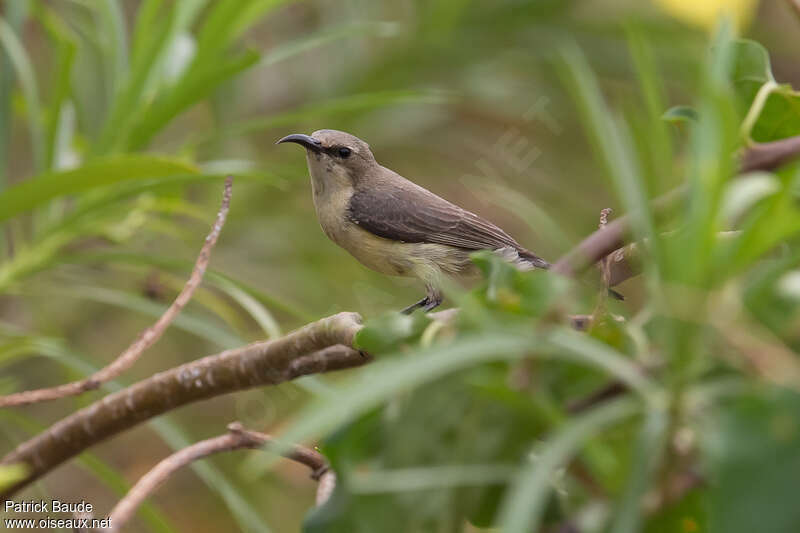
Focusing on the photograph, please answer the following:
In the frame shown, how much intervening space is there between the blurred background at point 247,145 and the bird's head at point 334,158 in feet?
0.42

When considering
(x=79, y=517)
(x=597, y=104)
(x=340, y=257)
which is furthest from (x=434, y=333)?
(x=340, y=257)

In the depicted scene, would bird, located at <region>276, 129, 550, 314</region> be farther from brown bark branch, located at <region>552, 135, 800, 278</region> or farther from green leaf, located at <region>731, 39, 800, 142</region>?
brown bark branch, located at <region>552, 135, 800, 278</region>

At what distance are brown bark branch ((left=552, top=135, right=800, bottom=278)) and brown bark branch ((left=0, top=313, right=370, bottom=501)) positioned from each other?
21.3 inches

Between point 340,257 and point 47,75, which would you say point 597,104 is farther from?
point 47,75

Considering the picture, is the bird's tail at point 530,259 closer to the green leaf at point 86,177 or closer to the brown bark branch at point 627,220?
the green leaf at point 86,177

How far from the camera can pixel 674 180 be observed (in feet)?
3.24

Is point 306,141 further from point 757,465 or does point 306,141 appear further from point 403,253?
point 757,465

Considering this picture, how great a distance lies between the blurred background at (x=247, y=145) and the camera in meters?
2.37

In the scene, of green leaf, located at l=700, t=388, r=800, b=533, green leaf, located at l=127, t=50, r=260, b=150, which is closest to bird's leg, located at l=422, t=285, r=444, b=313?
green leaf, located at l=127, t=50, r=260, b=150

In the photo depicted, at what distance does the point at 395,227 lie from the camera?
9.32 ft

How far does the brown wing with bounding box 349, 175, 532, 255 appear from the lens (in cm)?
283

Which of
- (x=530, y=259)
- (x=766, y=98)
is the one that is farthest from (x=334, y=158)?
(x=766, y=98)

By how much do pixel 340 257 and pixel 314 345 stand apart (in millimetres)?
2368

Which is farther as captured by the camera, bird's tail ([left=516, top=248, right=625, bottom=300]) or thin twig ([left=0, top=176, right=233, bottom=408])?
bird's tail ([left=516, top=248, right=625, bottom=300])
